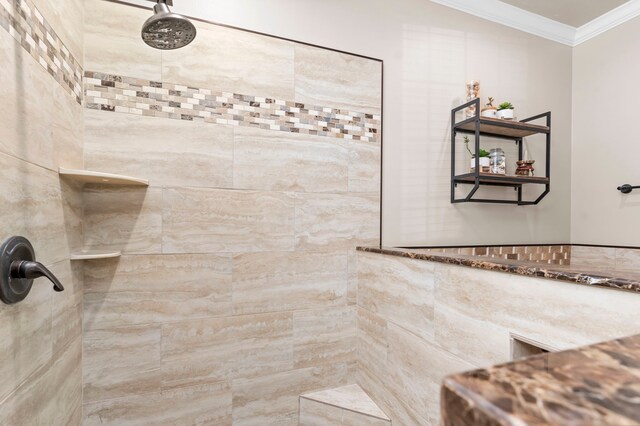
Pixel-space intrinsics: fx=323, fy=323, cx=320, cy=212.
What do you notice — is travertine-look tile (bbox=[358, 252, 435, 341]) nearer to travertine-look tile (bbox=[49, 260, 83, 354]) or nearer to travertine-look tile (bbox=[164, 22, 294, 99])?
travertine-look tile (bbox=[164, 22, 294, 99])

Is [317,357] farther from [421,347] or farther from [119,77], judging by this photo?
[119,77]

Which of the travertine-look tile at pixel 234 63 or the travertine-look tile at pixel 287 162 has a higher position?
the travertine-look tile at pixel 234 63

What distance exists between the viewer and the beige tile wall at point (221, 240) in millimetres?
1379

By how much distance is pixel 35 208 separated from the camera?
0.99 meters

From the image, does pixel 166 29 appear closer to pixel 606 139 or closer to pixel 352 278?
pixel 352 278

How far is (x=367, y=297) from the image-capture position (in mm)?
1700

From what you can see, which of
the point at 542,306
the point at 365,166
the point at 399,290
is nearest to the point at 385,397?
the point at 399,290

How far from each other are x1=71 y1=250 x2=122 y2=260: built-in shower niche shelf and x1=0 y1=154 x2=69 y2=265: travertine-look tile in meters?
0.04

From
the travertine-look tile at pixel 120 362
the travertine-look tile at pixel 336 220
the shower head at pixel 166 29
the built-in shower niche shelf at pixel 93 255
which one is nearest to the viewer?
the shower head at pixel 166 29

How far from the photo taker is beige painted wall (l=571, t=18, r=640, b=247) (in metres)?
2.07

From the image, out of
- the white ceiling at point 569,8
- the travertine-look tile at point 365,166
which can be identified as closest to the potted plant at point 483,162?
the travertine-look tile at point 365,166

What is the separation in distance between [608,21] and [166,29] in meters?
2.79

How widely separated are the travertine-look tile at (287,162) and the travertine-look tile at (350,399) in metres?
1.06

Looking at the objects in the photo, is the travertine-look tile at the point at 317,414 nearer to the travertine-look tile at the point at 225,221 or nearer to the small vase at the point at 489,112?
the travertine-look tile at the point at 225,221
